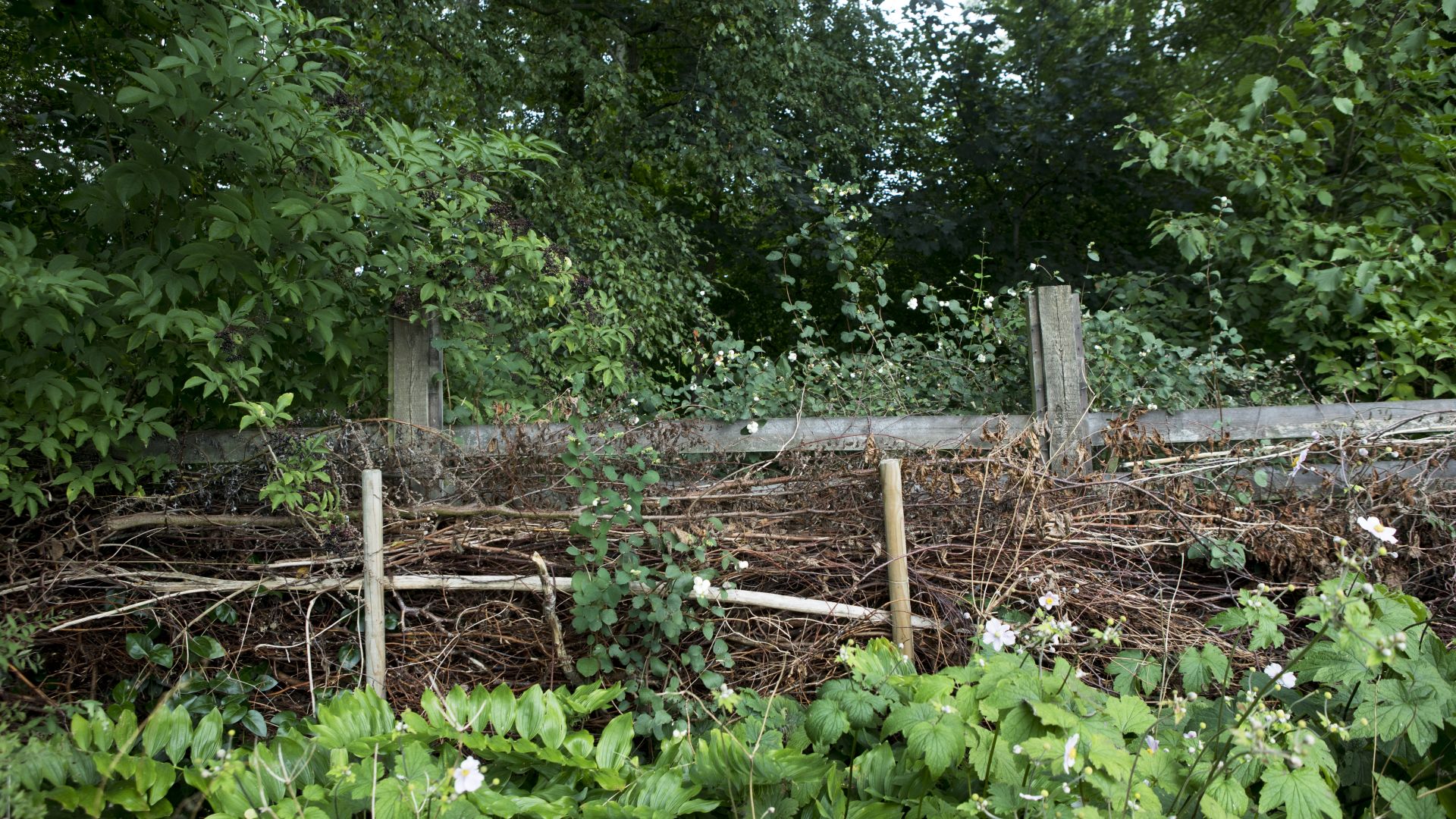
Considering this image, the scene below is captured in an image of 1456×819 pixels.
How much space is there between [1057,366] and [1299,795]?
200cm

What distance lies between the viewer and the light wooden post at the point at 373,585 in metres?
3.03

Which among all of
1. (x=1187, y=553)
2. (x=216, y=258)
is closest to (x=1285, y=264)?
(x=1187, y=553)

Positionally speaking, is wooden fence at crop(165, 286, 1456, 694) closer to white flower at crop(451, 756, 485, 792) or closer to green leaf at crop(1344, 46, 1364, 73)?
white flower at crop(451, 756, 485, 792)

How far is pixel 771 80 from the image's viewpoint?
8.65 m

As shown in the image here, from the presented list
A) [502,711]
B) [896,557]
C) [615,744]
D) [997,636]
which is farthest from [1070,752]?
[502,711]

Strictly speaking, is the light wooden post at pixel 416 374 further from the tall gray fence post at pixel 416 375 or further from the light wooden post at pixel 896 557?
the light wooden post at pixel 896 557

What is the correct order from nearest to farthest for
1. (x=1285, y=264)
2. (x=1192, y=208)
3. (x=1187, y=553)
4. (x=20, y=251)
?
(x=20, y=251) → (x=1187, y=553) → (x=1285, y=264) → (x=1192, y=208)

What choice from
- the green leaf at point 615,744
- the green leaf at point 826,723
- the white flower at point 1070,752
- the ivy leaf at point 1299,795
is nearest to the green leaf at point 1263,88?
the ivy leaf at point 1299,795

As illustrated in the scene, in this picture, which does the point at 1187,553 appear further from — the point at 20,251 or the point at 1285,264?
the point at 20,251

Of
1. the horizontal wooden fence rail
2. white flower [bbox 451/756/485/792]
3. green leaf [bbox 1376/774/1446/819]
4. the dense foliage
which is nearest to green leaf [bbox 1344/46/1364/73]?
the horizontal wooden fence rail

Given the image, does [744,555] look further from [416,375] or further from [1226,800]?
[1226,800]

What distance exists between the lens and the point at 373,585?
304 cm

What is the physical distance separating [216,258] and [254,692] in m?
1.41

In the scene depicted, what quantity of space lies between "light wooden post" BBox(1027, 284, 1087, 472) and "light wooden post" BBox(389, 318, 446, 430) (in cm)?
230
